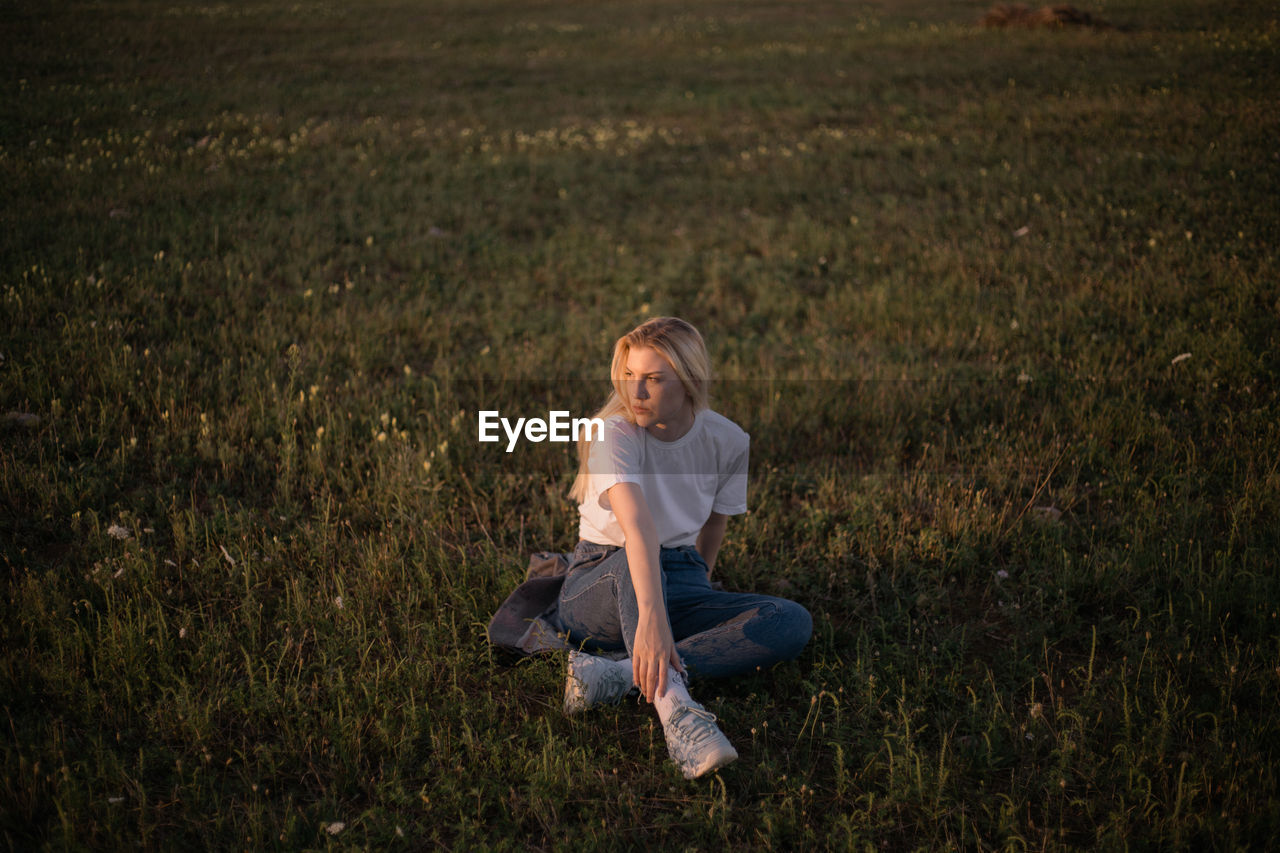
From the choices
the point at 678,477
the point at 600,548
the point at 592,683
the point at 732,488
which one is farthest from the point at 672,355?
the point at 592,683

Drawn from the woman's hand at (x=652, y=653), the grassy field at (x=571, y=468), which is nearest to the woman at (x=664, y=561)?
the woman's hand at (x=652, y=653)

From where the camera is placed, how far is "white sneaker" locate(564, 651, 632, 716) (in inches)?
133

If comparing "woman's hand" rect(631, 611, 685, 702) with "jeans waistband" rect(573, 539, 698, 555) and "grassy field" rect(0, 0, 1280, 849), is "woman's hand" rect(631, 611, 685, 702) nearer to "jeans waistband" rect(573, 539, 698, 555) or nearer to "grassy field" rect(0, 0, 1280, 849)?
"grassy field" rect(0, 0, 1280, 849)

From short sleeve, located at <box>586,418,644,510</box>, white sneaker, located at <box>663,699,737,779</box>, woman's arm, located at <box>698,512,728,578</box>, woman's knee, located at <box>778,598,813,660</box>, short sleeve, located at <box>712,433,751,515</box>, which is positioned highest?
short sleeve, located at <box>586,418,644,510</box>

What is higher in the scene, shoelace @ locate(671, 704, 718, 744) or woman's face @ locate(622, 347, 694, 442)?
woman's face @ locate(622, 347, 694, 442)

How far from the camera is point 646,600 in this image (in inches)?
127

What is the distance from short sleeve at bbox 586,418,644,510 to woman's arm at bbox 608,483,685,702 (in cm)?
9

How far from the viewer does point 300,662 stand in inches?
142

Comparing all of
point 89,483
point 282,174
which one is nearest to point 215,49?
point 282,174

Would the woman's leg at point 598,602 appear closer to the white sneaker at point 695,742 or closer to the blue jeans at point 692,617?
the blue jeans at point 692,617

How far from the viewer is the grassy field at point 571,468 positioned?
308cm

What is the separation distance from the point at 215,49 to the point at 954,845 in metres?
26.3

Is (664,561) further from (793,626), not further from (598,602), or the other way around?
(793,626)

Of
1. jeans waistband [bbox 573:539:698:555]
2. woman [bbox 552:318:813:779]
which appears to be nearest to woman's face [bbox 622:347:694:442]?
woman [bbox 552:318:813:779]
